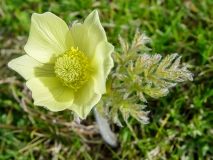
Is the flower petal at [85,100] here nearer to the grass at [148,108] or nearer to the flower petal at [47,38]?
the flower petal at [47,38]

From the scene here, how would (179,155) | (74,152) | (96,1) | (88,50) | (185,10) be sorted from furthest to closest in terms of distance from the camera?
(96,1) < (185,10) < (74,152) < (179,155) < (88,50)

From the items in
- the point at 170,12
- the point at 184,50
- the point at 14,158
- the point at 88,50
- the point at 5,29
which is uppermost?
the point at 88,50

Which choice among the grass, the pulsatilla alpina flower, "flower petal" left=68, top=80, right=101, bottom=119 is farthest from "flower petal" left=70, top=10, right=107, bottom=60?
the grass

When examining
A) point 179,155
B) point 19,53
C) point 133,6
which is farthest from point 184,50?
point 19,53

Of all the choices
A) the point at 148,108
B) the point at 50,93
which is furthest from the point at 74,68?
the point at 148,108

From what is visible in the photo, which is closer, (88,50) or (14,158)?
(88,50)

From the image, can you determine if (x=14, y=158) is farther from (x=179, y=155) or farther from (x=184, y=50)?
(x=184, y=50)
